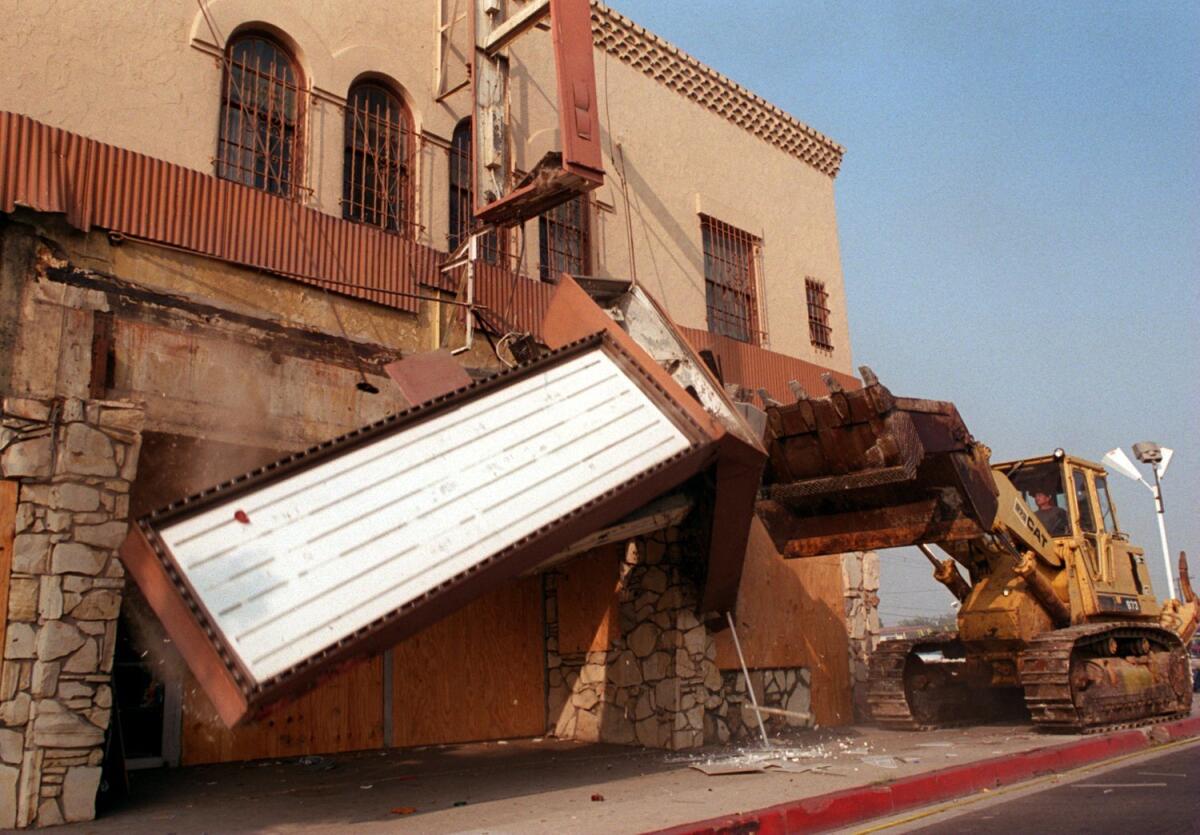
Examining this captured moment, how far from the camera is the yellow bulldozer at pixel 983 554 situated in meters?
10.3

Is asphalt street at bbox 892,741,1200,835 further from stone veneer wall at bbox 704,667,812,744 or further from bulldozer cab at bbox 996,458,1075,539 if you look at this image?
bulldozer cab at bbox 996,458,1075,539

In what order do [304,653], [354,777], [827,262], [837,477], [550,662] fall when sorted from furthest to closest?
[827,262] < [550,662] < [837,477] < [354,777] < [304,653]

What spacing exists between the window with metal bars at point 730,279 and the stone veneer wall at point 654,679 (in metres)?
5.66

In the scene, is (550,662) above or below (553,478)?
below

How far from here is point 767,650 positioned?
41.6ft

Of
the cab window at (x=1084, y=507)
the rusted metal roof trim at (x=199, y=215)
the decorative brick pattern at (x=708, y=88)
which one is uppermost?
the decorative brick pattern at (x=708, y=88)

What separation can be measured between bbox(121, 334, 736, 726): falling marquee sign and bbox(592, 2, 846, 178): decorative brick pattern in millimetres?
8357

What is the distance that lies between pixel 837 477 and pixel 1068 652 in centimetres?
366

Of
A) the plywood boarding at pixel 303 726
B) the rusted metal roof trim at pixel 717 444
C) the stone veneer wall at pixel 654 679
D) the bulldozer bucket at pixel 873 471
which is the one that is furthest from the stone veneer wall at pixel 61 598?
the bulldozer bucket at pixel 873 471

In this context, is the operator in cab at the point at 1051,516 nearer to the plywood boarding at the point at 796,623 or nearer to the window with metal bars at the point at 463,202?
the plywood boarding at the point at 796,623

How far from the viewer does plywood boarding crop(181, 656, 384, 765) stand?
937 cm

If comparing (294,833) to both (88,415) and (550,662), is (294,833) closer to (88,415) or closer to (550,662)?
(88,415)

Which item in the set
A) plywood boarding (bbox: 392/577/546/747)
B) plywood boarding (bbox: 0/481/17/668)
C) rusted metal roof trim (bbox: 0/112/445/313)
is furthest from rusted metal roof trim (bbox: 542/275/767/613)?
plywood boarding (bbox: 0/481/17/668)

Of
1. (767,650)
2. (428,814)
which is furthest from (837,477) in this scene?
(428,814)
